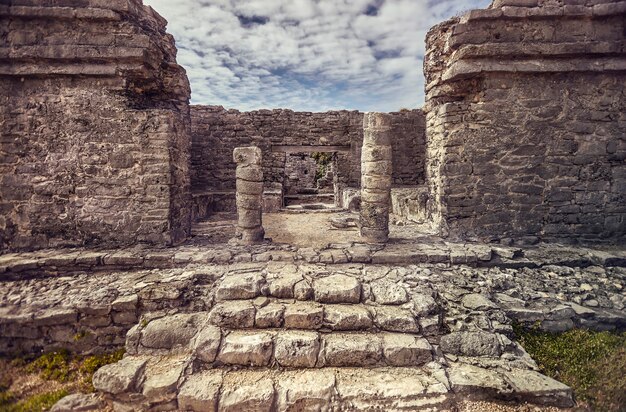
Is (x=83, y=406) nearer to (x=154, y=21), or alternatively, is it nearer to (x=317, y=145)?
(x=154, y=21)

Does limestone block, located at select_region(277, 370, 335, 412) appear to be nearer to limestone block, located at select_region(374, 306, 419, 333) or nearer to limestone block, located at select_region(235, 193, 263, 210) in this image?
limestone block, located at select_region(374, 306, 419, 333)

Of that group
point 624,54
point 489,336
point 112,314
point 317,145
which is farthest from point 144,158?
point 624,54

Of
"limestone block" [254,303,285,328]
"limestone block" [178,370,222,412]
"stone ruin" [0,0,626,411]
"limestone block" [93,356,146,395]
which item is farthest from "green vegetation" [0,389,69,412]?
"limestone block" [254,303,285,328]

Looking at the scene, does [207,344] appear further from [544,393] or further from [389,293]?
[544,393]

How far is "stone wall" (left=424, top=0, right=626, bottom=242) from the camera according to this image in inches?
226

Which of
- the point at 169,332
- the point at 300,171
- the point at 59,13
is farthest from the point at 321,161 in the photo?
the point at 169,332

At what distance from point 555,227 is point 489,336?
349cm

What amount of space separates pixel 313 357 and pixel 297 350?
21cm

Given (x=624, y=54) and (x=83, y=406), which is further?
(x=624, y=54)

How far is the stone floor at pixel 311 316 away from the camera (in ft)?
11.4

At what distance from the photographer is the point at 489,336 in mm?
4070

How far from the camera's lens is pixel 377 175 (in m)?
6.29

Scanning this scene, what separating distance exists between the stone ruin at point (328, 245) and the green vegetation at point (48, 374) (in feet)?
0.59

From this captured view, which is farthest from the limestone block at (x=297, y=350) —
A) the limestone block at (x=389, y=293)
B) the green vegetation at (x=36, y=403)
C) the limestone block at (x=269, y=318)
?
the green vegetation at (x=36, y=403)
